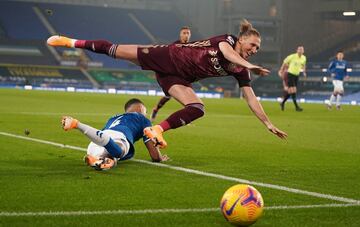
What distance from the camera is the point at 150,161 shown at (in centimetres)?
956

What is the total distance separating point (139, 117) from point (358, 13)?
50.0 meters

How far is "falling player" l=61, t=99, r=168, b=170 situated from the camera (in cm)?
802

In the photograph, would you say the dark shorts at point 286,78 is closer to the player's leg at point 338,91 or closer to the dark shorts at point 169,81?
the player's leg at point 338,91

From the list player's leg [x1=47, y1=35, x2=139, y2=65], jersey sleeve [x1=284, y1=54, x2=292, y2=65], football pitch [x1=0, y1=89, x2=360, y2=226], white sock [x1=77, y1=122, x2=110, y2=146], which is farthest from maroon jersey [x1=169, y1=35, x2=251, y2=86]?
jersey sleeve [x1=284, y1=54, x2=292, y2=65]

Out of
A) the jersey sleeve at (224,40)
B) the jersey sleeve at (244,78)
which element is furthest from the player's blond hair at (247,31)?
the jersey sleeve at (244,78)

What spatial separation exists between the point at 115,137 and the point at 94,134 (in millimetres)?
615

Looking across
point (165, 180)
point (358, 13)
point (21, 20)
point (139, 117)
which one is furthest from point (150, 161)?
point (21, 20)

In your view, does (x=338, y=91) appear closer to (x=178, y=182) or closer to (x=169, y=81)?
(x=169, y=81)

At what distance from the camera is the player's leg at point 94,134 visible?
25.9 ft

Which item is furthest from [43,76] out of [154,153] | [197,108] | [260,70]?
[260,70]

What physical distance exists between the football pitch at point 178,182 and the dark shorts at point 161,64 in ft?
3.46

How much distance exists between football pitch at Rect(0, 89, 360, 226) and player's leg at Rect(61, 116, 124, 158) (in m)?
0.31

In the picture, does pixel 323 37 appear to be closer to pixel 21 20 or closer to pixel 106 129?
pixel 21 20

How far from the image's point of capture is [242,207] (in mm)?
5469
